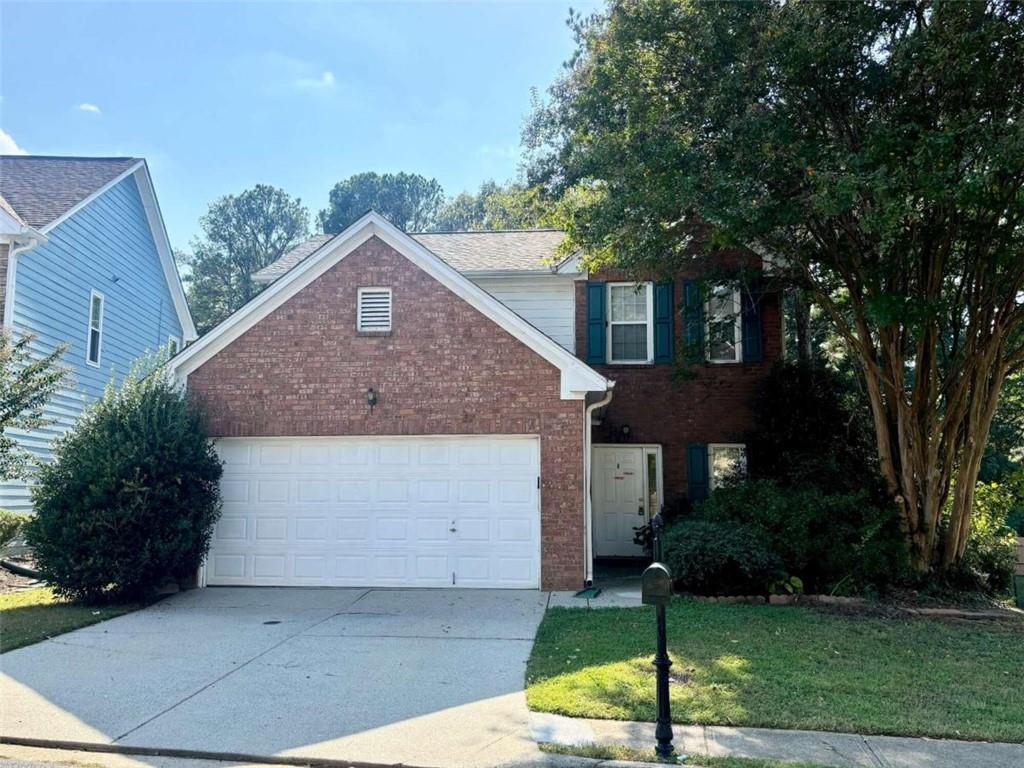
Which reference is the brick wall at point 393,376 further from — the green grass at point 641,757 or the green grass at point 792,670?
the green grass at point 641,757

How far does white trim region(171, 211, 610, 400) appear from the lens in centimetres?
1066

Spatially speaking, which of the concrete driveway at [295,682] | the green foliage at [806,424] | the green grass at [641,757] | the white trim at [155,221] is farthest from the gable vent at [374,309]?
the white trim at [155,221]

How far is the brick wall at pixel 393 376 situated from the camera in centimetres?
1059

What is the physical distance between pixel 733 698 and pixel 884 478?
691 centimetres

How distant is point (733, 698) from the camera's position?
5590 mm

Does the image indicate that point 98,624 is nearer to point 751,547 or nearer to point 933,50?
point 751,547

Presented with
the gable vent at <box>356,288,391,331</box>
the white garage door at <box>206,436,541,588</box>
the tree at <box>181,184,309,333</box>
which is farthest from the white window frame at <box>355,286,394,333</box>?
the tree at <box>181,184,309,333</box>

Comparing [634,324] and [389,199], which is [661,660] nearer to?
[634,324]

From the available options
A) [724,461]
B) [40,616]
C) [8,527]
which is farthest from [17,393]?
[724,461]

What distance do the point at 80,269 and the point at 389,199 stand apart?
1133 inches

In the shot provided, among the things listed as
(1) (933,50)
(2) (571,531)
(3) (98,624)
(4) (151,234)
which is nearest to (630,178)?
(1) (933,50)

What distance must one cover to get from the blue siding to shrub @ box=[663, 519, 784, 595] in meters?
9.70

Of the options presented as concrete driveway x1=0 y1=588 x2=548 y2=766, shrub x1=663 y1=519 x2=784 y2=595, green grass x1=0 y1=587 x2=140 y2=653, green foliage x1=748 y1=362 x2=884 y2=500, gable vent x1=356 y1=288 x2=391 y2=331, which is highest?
gable vent x1=356 y1=288 x2=391 y2=331

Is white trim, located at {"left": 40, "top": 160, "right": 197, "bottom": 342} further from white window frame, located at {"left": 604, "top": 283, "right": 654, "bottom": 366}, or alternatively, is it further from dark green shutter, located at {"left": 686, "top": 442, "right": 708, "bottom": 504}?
dark green shutter, located at {"left": 686, "top": 442, "right": 708, "bottom": 504}
